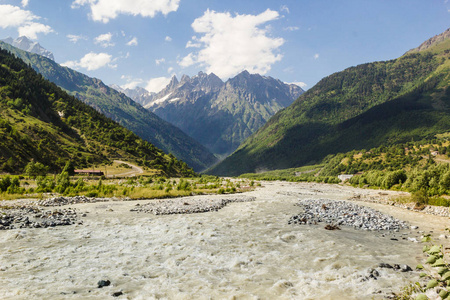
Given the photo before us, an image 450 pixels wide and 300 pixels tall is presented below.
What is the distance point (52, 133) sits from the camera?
122 m

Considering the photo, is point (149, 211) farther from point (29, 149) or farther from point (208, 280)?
point (29, 149)

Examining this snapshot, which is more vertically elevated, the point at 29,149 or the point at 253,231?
the point at 29,149

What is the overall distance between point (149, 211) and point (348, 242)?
65.7ft

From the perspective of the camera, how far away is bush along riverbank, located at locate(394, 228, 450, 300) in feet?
13.6

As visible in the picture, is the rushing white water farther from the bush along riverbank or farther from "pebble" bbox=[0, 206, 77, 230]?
"pebble" bbox=[0, 206, 77, 230]

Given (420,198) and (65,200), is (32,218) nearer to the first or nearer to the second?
(65,200)

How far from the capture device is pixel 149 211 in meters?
27.2

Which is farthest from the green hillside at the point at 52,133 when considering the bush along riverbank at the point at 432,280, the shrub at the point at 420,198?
the shrub at the point at 420,198

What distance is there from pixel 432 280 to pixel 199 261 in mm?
10603

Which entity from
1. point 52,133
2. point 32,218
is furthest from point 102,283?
point 52,133

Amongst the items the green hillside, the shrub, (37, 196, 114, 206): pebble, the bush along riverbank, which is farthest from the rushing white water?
the green hillside

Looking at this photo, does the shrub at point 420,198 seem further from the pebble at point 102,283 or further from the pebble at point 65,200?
the pebble at point 65,200

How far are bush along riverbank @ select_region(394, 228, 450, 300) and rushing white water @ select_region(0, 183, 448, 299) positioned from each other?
0.75 m

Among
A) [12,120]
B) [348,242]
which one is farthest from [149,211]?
[12,120]
